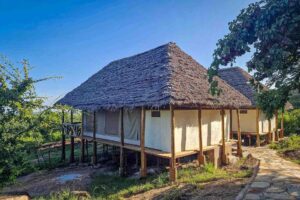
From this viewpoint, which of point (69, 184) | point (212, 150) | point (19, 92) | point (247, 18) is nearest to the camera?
point (247, 18)

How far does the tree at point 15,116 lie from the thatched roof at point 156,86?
431 cm

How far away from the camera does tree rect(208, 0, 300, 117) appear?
4.98 metres

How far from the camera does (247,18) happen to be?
5.73 m

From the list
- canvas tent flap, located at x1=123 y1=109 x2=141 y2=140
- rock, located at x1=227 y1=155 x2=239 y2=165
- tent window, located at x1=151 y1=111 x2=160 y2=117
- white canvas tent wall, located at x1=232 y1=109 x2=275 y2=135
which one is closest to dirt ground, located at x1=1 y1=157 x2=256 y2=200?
rock, located at x1=227 y1=155 x2=239 y2=165

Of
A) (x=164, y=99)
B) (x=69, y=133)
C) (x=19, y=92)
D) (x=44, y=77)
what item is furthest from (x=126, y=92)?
(x=69, y=133)

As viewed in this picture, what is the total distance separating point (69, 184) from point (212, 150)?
22.1 feet

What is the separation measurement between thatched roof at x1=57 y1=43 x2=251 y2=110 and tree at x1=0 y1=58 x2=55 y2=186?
14.1ft

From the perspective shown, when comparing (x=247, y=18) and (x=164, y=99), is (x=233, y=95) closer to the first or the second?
(x=164, y=99)

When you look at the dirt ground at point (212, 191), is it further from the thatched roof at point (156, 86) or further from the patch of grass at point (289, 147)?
the patch of grass at point (289, 147)

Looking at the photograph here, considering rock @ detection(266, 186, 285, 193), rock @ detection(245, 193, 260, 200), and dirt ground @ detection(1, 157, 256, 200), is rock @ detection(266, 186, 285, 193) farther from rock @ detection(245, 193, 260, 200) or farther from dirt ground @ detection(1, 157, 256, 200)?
dirt ground @ detection(1, 157, 256, 200)

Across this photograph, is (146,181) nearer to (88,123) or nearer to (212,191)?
(212,191)

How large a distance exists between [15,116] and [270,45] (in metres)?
6.76

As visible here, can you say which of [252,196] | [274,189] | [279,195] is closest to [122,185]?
[252,196]

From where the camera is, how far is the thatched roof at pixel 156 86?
1005 cm
